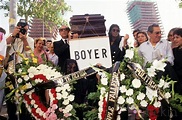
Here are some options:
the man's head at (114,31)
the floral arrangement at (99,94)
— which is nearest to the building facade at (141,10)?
the man's head at (114,31)

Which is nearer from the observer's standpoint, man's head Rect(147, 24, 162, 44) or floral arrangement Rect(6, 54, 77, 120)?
floral arrangement Rect(6, 54, 77, 120)

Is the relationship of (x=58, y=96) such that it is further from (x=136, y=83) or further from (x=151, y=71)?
(x=151, y=71)

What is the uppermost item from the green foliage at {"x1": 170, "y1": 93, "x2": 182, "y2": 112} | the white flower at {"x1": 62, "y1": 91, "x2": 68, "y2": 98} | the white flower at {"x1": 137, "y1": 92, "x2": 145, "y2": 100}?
the white flower at {"x1": 137, "y1": 92, "x2": 145, "y2": 100}

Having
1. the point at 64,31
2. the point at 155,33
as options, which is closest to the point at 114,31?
the point at 155,33

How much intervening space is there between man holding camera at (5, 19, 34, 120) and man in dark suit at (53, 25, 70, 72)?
400mm

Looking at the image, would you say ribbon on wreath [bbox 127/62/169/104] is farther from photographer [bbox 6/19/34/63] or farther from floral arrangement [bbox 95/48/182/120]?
photographer [bbox 6/19/34/63]

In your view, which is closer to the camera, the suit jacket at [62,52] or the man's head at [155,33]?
the man's head at [155,33]

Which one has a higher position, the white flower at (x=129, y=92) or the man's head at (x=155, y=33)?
the man's head at (x=155, y=33)

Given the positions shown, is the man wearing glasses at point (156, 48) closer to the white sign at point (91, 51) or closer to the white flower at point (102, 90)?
the white sign at point (91, 51)

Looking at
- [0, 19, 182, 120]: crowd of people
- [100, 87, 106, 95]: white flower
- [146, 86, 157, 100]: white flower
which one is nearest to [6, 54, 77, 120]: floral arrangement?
[0, 19, 182, 120]: crowd of people

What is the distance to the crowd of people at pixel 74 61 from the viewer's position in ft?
12.7

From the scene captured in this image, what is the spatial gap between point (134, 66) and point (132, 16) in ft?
106

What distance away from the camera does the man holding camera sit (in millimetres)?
3988

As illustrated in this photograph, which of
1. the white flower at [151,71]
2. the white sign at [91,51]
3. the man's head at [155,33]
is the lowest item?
the white flower at [151,71]
